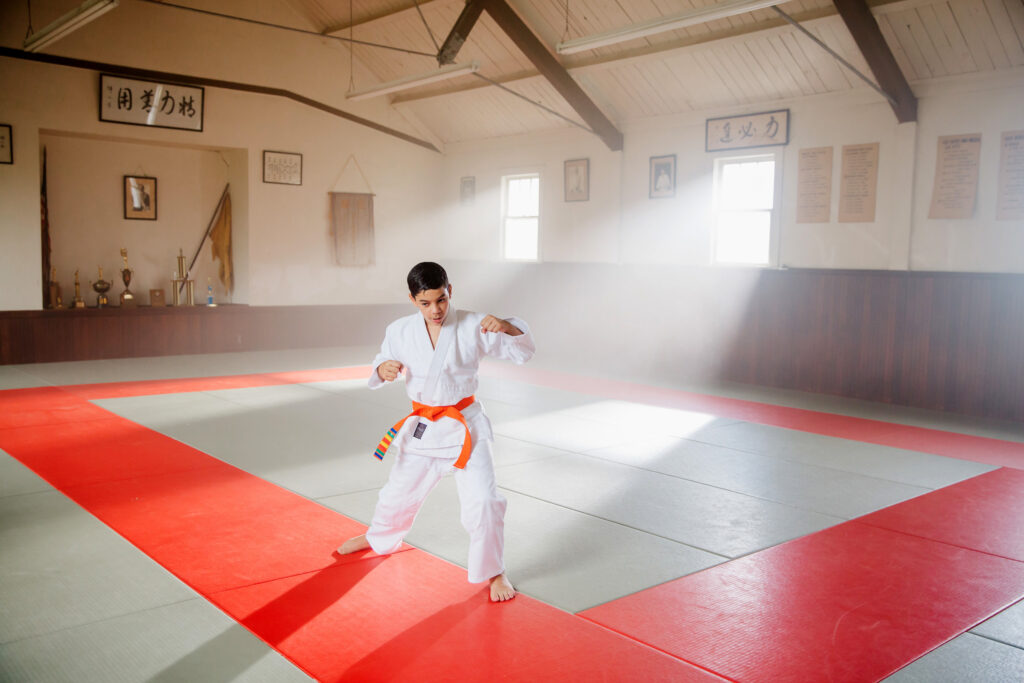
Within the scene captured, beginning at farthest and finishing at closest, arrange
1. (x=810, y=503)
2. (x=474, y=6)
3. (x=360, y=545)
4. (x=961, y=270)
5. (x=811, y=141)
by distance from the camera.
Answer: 1. (x=474, y=6)
2. (x=811, y=141)
3. (x=961, y=270)
4. (x=810, y=503)
5. (x=360, y=545)

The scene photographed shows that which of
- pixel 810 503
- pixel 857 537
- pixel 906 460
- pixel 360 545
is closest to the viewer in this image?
pixel 360 545

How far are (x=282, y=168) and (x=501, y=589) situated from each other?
27.0 ft

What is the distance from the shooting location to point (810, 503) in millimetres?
4094

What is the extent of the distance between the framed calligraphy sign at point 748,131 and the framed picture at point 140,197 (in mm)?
6105

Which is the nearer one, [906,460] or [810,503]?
[810,503]

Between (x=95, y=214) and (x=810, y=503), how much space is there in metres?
8.11

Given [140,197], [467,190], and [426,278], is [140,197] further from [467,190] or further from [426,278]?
[426,278]

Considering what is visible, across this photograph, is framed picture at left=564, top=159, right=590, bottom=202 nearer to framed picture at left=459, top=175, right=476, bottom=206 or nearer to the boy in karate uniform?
framed picture at left=459, top=175, right=476, bottom=206

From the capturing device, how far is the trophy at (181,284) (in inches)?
375

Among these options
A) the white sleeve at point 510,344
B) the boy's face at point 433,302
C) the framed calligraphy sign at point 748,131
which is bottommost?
the white sleeve at point 510,344

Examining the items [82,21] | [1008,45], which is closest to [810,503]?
[1008,45]

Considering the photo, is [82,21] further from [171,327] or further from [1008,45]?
[1008,45]

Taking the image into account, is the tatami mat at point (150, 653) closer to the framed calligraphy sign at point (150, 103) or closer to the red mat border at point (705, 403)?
the red mat border at point (705, 403)

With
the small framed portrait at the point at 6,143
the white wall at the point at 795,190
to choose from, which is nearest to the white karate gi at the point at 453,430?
the white wall at the point at 795,190
